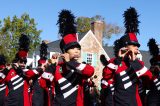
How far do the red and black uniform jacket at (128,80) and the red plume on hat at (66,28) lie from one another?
0.77 m

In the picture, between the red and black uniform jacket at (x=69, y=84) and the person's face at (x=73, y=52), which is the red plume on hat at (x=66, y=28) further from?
the red and black uniform jacket at (x=69, y=84)

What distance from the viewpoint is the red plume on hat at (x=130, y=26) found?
642 centimetres

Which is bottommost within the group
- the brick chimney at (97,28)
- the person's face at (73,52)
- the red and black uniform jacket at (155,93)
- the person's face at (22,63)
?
the red and black uniform jacket at (155,93)

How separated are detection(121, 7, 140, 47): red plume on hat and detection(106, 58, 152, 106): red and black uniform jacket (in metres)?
0.33

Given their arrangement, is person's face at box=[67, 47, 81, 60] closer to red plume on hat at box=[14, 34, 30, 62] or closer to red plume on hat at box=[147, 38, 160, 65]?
red plume on hat at box=[147, 38, 160, 65]

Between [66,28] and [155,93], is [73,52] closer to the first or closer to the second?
[66,28]

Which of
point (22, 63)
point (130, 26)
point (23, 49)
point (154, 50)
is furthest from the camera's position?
→ point (23, 49)

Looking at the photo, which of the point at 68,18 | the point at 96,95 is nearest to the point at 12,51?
the point at 96,95

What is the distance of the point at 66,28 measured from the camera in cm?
666

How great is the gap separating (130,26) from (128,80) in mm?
1058

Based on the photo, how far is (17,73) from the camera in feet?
29.7

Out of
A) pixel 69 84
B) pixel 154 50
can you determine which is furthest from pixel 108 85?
pixel 69 84

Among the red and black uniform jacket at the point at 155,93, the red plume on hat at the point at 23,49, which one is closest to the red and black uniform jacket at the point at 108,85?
the red and black uniform jacket at the point at 155,93

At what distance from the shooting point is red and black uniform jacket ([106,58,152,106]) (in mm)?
6156
